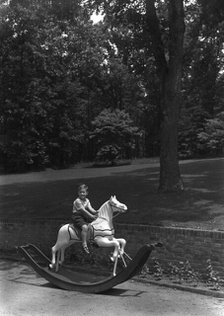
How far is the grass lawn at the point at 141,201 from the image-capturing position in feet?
39.3

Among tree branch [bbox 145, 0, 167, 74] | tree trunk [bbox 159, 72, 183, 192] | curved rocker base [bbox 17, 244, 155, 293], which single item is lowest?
curved rocker base [bbox 17, 244, 155, 293]

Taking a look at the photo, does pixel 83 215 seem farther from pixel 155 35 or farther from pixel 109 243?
pixel 155 35

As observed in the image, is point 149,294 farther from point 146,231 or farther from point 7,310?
point 7,310

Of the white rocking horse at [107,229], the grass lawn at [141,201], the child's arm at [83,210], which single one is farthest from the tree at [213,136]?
the white rocking horse at [107,229]

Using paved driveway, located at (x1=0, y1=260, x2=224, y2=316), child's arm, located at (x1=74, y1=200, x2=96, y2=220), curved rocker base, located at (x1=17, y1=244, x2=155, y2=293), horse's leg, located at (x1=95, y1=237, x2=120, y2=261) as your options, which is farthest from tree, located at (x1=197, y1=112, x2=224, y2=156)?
horse's leg, located at (x1=95, y1=237, x2=120, y2=261)

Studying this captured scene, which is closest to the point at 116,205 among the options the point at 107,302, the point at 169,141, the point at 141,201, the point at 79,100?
the point at 107,302

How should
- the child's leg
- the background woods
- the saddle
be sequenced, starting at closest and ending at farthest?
the saddle < the child's leg < the background woods

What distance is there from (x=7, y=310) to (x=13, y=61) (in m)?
29.2

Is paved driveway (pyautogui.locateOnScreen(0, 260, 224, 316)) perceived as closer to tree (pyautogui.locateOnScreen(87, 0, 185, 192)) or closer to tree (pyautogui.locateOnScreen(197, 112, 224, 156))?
tree (pyautogui.locateOnScreen(87, 0, 185, 192))

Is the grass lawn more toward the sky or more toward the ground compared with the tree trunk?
more toward the ground

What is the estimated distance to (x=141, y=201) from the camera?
14.6 meters

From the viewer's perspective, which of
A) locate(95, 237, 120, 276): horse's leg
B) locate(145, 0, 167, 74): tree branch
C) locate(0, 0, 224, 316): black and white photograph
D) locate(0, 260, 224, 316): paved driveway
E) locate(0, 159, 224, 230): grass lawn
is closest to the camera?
locate(0, 260, 224, 316): paved driveway

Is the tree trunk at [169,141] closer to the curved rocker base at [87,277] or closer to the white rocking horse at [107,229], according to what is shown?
the curved rocker base at [87,277]

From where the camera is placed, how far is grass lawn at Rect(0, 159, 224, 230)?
1198 cm
